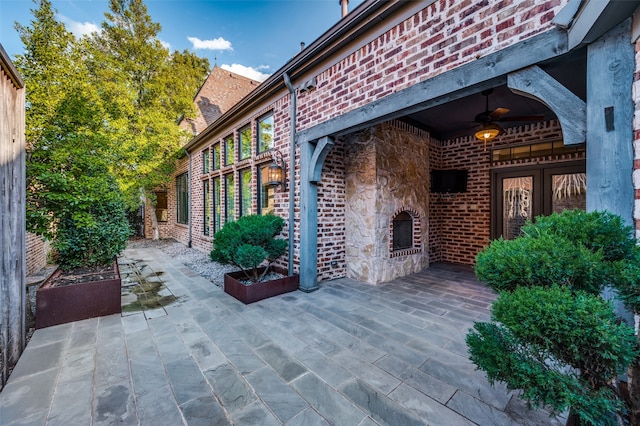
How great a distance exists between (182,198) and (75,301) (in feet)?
25.6

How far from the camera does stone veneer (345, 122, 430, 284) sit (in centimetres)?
431

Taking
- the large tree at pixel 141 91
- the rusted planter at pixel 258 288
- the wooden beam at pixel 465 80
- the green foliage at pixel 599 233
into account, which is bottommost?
the rusted planter at pixel 258 288

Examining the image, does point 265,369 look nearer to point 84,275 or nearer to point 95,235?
point 84,275

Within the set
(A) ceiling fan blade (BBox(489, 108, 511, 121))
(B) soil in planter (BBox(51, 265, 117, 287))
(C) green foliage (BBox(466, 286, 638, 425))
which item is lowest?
(B) soil in planter (BBox(51, 265, 117, 287))

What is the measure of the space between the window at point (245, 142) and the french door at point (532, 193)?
5.42 m

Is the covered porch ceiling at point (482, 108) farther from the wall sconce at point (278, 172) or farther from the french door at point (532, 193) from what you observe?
the wall sconce at point (278, 172)

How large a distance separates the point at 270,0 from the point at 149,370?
8.38 meters

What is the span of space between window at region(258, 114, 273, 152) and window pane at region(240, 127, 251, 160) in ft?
2.12

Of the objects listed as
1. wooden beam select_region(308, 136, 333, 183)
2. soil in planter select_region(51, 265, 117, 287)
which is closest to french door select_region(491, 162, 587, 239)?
wooden beam select_region(308, 136, 333, 183)

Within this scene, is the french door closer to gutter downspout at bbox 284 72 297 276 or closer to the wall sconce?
gutter downspout at bbox 284 72 297 276

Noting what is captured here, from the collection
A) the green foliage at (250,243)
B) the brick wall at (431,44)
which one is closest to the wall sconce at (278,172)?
the green foliage at (250,243)

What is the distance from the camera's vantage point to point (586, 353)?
3.47 ft

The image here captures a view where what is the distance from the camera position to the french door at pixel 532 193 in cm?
434

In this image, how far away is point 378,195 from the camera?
4.31m
